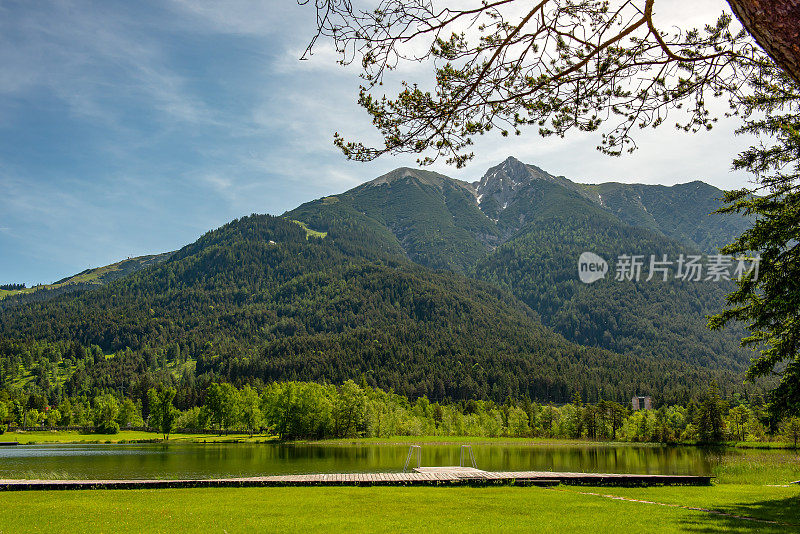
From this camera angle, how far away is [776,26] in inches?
214

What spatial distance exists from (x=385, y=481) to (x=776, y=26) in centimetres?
2930

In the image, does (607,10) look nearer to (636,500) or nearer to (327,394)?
(636,500)

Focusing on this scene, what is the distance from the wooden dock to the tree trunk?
2863 cm

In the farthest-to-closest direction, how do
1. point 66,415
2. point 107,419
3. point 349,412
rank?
point 66,415, point 107,419, point 349,412

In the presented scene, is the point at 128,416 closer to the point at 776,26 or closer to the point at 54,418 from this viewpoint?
the point at 54,418

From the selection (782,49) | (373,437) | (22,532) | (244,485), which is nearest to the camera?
(782,49)

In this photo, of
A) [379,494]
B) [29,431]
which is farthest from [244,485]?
[29,431]

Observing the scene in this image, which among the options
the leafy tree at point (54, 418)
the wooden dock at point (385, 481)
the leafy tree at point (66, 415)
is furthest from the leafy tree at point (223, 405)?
the wooden dock at point (385, 481)

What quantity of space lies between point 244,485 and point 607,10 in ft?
95.1

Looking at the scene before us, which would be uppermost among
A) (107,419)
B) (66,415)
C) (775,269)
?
(775,269)

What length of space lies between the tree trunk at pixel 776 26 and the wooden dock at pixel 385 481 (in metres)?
28.6

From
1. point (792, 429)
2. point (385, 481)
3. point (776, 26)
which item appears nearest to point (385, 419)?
point (792, 429)

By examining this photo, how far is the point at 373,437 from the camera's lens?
103 m

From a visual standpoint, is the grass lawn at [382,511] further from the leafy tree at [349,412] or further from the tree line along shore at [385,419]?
the leafy tree at [349,412]
